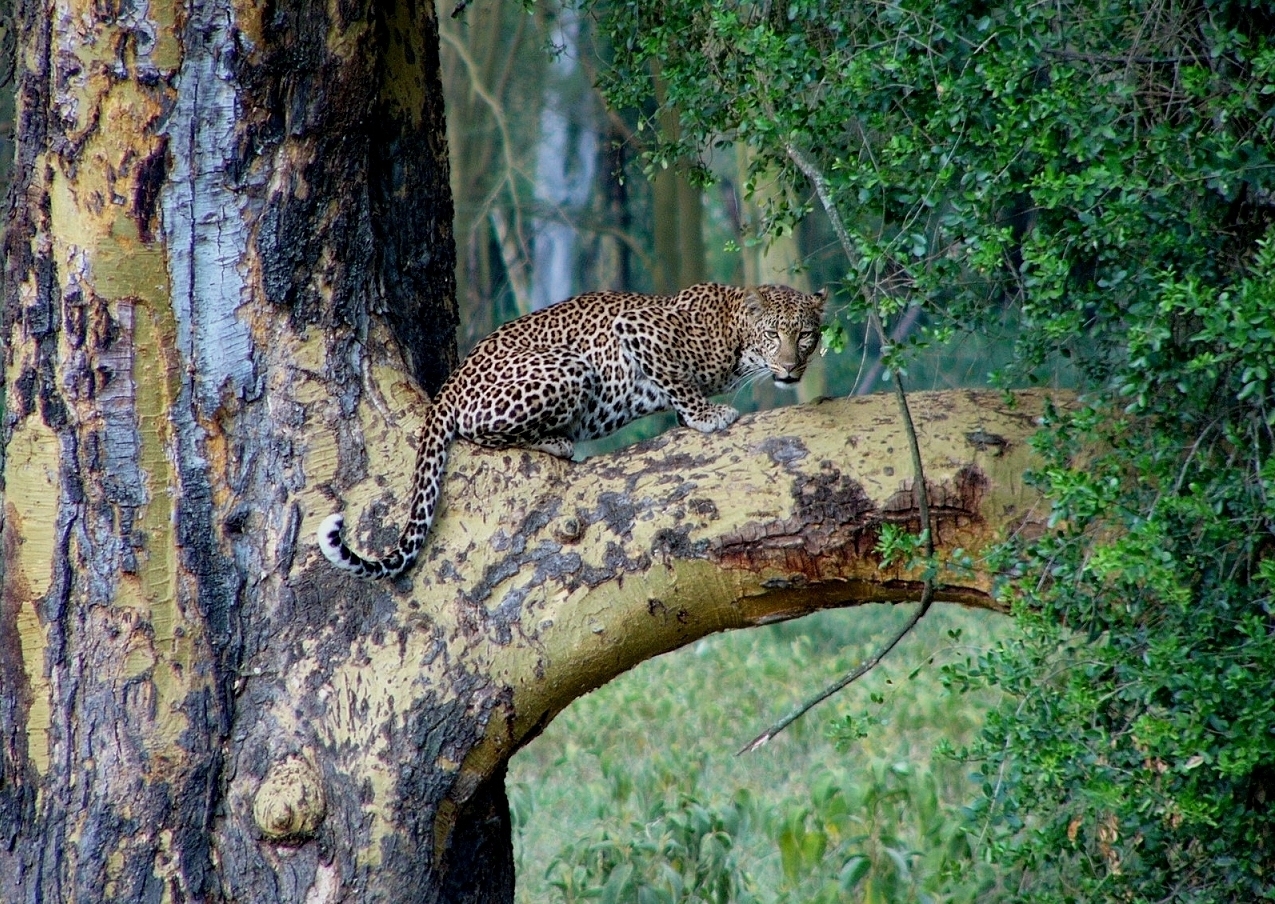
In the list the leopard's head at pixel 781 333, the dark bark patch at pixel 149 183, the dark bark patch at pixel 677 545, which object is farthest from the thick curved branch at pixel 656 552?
the leopard's head at pixel 781 333

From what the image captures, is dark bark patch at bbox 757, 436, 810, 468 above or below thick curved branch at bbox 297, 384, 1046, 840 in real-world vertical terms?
above

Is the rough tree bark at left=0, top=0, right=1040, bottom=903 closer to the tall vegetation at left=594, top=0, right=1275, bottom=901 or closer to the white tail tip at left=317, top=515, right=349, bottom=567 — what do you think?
the white tail tip at left=317, top=515, right=349, bottom=567

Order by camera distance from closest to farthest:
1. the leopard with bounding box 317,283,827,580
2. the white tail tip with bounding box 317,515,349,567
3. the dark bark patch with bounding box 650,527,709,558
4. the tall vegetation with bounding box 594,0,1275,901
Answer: the tall vegetation with bounding box 594,0,1275,901, the white tail tip with bounding box 317,515,349,567, the dark bark patch with bounding box 650,527,709,558, the leopard with bounding box 317,283,827,580

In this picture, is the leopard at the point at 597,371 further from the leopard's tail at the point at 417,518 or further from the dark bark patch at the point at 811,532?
the dark bark patch at the point at 811,532

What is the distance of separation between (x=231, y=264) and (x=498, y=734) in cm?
173

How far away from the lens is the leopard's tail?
15.0ft

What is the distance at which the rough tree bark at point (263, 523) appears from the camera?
4703 mm

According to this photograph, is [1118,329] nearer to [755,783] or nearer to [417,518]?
[417,518]

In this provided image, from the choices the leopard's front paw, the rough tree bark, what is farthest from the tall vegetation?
the leopard's front paw

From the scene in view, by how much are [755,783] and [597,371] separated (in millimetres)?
3926

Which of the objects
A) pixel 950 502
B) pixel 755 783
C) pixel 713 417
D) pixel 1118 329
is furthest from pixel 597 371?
pixel 755 783

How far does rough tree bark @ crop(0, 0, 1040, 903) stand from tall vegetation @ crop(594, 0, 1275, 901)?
0.79m

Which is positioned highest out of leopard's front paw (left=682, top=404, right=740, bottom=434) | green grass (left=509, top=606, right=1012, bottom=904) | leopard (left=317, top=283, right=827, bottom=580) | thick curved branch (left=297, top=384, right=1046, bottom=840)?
leopard (left=317, top=283, right=827, bottom=580)

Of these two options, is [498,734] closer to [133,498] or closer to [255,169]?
[133,498]
